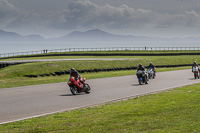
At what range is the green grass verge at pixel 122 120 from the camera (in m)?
9.16

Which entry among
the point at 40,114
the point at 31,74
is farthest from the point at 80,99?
the point at 31,74

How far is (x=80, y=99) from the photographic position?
55.2ft

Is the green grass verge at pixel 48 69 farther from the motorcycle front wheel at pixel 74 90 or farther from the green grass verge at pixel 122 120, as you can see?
the green grass verge at pixel 122 120

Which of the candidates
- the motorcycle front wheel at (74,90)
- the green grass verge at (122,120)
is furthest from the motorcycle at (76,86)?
the green grass verge at (122,120)

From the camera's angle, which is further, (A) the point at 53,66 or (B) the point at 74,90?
(A) the point at 53,66

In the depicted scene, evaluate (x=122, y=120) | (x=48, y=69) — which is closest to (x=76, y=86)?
(x=122, y=120)

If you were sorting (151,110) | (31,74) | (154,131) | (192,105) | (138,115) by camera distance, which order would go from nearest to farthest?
1. (154,131)
2. (138,115)
3. (151,110)
4. (192,105)
5. (31,74)

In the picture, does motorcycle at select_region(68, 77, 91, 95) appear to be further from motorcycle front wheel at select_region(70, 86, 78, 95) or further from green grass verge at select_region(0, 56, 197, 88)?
green grass verge at select_region(0, 56, 197, 88)

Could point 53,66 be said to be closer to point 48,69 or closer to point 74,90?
point 48,69

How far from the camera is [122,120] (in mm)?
10375

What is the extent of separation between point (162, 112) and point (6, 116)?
5.19 m

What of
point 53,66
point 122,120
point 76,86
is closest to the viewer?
point 122,120

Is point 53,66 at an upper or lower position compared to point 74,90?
upper

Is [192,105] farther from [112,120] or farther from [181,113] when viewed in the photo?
[112,120]
